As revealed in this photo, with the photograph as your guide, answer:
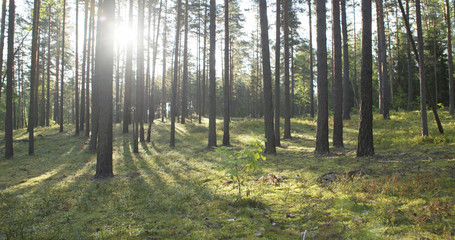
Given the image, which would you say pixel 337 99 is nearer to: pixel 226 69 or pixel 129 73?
pixel 226 69

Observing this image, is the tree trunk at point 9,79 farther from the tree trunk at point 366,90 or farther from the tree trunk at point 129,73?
the tree trunk at point 366,90

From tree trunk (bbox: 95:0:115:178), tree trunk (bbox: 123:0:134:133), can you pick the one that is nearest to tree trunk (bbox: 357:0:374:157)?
tree trunk (bbox: 95:0:115:178)

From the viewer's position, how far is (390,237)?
3479 mm

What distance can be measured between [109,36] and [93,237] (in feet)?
25.8

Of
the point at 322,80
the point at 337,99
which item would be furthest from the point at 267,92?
the point at 337,99

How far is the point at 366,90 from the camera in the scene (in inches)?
348

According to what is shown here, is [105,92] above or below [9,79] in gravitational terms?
below

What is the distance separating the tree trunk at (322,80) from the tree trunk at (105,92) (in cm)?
884

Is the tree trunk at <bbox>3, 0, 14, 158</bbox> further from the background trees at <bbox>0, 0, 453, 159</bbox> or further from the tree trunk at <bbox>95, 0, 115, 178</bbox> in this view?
the tree trunk at <bbox>95, 0, 115, 178</bbox>

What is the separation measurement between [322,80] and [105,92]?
9214 millimetres

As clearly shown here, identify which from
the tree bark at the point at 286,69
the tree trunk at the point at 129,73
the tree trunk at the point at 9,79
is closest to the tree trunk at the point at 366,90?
the tree bark at the point at 286,69

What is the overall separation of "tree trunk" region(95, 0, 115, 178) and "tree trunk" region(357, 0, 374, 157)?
9.68 meters

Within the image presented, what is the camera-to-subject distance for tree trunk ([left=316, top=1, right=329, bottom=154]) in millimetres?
Answer: 10805

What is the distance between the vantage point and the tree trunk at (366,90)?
28.9 ft
